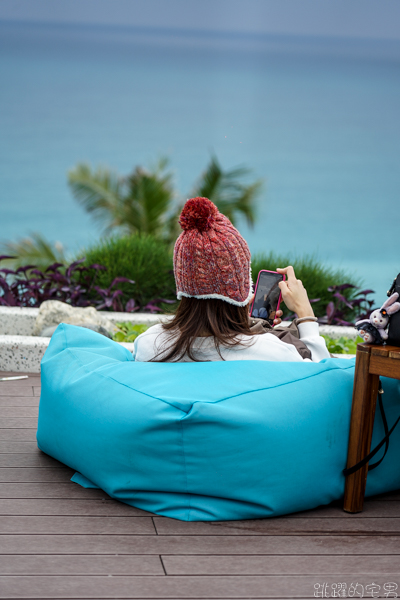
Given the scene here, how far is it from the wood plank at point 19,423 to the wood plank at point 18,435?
41mm

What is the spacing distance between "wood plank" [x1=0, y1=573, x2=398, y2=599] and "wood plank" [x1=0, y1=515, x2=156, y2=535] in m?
0.27

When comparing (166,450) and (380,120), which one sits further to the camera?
(380,120)

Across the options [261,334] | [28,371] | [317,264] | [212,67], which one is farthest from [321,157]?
[261,334]

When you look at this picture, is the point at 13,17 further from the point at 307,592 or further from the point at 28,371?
the point at 307,592

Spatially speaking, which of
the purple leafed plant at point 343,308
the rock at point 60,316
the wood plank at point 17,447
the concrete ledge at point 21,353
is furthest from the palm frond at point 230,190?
the wood plank at point 17,447

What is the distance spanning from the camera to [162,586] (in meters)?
1.62

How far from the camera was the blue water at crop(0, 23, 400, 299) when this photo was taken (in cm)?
1667

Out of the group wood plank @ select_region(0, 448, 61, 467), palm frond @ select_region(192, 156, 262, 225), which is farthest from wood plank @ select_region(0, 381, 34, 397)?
→ palm frond @ select_region(192, 156, 262, 225)

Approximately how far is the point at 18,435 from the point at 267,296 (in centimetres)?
120

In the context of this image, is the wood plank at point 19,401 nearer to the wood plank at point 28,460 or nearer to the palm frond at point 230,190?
the wood plank at point 28,460

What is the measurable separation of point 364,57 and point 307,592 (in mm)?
15486

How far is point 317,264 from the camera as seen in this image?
5680 millimetres

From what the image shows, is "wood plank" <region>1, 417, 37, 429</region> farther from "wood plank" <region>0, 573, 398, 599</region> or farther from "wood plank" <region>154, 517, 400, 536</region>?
"wood plank" <region>0, 573, 398, 599</region>

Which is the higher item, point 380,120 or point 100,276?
point 380,120
